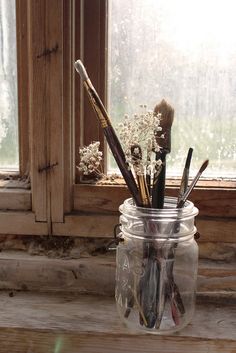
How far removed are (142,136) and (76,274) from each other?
33 centimetres

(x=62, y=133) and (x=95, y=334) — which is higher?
(x=62, y=133)

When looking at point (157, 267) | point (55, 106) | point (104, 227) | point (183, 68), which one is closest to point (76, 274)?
point (104, 227)

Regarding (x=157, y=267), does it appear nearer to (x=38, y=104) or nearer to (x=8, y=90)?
(x=38, y=104)

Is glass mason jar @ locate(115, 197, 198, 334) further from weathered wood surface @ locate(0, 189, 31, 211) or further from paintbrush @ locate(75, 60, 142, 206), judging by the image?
weathered wood surface @ locate(0, 189, 31, 211)

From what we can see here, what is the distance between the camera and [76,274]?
965 mm

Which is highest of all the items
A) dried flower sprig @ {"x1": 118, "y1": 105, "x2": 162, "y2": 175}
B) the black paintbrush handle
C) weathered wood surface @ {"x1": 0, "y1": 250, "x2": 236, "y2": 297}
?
dried flower sprig @ {"x1": 118, "y1": 105, "x2": 162, "y2": 175}

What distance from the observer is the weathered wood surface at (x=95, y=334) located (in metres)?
0.84

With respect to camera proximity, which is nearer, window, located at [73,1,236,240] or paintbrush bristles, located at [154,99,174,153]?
paintbrush bristles, located at [154,99,174,153]

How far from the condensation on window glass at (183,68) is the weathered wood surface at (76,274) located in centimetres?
20

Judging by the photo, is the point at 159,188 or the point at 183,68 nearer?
the point at 159,188

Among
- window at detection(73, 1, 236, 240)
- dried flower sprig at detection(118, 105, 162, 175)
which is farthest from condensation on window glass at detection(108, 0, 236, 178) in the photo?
dried flower sprig at detection(118, 105, 162, 175)

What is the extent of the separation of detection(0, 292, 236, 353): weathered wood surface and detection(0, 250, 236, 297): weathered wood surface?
6 centimetres

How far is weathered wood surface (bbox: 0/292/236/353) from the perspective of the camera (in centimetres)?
84

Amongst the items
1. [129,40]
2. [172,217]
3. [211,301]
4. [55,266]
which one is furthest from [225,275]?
[129,40]
